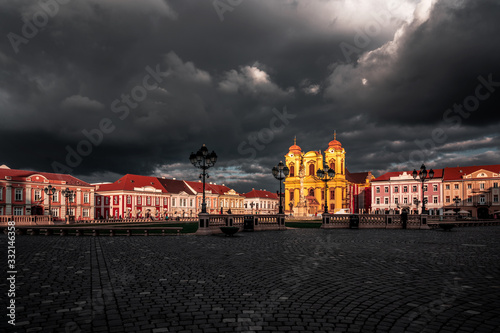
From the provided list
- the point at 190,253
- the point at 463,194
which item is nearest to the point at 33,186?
the point at 190,253

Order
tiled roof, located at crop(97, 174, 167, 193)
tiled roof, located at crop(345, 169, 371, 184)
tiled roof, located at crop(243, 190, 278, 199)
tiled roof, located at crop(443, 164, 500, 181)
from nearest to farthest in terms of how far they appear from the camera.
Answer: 1. tiled roof, located at crop(443, 164, 500, 181)
2. tiled roof, located at crop(97, 174, 167, 193)
3. tiled roof, located at crop(345, 169, 371, 184)
4. tiled roof, located at crop(243, 190, 278, 199)

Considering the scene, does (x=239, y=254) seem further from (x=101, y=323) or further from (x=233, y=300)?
(x=101, y=323)

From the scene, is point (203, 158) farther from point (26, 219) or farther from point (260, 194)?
point (260, 194)

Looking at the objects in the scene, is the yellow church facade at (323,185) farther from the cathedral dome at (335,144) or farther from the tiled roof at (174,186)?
the tiled roof at (174,186)

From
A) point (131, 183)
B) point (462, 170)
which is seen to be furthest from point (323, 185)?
point (131, 183)

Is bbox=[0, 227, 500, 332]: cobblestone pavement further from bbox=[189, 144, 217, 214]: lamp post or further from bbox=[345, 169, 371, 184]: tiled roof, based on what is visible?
bbox=[345, 169, 371, 184]: tiled roof

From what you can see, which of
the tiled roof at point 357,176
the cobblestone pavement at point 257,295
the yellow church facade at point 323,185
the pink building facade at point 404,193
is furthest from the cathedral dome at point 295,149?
the cobblestone pavement at point 257,295

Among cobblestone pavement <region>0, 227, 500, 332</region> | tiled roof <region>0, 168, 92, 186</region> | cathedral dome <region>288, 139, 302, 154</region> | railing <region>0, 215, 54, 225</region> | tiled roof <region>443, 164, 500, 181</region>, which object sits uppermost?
cathedral dome <region>288, 139, 302, 154</region>

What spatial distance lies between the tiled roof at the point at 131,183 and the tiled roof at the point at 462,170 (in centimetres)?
6716

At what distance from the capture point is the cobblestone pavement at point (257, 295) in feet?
15.6

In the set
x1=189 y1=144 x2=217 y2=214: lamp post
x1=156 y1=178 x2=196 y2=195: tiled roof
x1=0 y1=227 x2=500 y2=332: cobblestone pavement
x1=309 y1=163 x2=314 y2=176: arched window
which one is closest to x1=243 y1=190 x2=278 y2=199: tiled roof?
x1=309 y1=163 x2=314 y2=176: arched window

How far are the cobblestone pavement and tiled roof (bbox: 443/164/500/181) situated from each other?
76710 millimetres

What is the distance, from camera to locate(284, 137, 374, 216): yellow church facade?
313 ft

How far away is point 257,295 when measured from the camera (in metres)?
6.29
